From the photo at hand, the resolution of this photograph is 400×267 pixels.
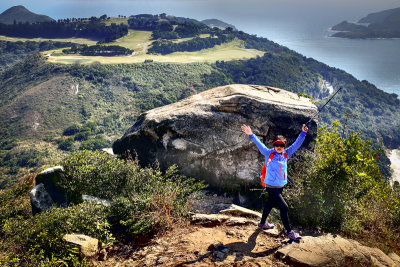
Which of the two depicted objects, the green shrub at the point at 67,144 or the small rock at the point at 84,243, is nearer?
the small rock at the point at 84,243

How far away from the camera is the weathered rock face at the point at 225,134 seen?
1073 cm

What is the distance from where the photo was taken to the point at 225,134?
10734mm

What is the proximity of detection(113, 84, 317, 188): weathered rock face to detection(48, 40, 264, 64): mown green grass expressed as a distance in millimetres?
133662

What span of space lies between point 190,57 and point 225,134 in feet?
504

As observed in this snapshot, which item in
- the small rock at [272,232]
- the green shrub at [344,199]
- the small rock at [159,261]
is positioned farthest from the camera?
the green shrub at [344,199]

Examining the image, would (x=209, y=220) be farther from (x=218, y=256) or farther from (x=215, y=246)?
(x=218, y=256)

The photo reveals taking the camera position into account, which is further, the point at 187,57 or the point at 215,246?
the point at 187,57

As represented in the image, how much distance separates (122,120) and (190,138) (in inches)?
3513

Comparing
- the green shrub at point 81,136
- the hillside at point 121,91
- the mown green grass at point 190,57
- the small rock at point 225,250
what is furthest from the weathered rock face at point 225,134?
the mown green grass at point 190,57

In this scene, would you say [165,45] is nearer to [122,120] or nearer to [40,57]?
[40,57]

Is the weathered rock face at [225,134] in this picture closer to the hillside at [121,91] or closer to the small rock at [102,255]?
the small rock at [102,255]

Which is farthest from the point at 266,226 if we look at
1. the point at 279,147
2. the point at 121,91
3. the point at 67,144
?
the point at 121,91

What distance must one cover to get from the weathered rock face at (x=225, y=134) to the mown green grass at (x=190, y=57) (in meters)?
134

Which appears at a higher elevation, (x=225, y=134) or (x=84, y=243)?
(x=225, y=134)
